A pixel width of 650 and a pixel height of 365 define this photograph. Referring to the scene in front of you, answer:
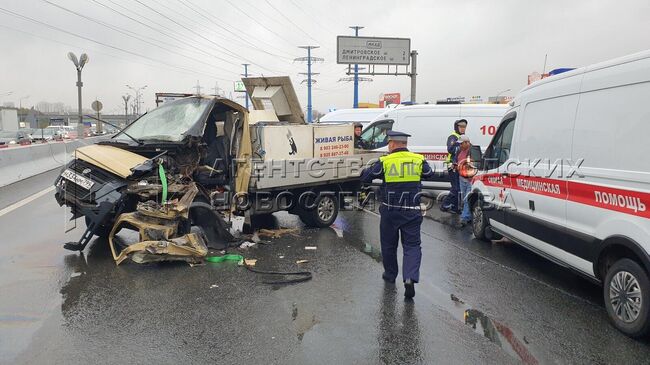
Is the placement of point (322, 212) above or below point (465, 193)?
below

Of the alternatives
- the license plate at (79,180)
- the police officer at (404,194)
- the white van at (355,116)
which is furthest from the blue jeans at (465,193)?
the white van at (355,116)

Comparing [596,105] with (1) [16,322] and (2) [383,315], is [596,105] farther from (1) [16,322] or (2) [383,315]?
(1) [16,322]

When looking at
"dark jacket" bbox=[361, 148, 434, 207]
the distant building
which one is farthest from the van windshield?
the distant building

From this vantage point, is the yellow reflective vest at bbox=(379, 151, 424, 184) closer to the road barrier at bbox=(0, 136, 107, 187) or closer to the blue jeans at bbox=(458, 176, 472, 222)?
the blue jeans at bbox=(458, 176, 472, 222)

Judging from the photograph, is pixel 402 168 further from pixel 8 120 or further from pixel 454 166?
pixel 8 120

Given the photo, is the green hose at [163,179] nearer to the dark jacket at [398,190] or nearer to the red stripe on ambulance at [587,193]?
the dark jacket at [398,190]

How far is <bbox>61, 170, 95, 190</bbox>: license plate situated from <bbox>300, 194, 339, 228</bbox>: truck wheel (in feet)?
10.9

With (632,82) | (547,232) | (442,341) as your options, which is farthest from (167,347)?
(632,82)

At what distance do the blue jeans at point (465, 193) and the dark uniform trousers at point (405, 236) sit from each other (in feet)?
11.6

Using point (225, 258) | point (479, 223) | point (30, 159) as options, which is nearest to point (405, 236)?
point (225, 258)

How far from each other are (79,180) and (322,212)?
12.2 feet

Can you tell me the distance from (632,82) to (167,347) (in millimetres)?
4294

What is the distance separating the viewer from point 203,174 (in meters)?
6.89

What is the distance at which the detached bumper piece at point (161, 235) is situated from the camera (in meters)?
5.68
